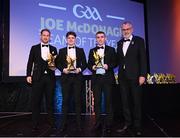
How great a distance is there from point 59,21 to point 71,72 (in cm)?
265

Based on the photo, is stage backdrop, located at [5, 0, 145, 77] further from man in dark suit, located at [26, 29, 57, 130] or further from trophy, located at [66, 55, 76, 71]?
trophy, located at [66, 55, 76, 71]

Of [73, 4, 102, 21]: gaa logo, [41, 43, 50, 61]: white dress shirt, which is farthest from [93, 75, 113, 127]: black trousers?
[73, 4, 102, 21]: gaa logo

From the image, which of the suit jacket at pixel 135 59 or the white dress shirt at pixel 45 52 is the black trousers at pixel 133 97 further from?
the white dress shirt at pixel 45 52

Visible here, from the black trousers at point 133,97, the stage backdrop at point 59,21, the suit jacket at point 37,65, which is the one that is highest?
the stage backdrop at point 59,21

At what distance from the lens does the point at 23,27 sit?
6574 millimetres

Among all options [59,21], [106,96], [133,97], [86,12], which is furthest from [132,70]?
[86,12]

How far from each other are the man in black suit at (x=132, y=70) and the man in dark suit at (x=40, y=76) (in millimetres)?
1130

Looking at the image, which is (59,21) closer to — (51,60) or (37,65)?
(37,65)

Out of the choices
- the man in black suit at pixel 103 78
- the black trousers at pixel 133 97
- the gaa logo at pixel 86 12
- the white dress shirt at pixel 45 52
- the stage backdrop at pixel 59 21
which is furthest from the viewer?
the gaa logo at pixel 86 12

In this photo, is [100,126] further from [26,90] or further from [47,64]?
[26,90]

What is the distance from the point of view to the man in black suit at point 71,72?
4.52 meters

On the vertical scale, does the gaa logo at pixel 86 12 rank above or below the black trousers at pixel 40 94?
above

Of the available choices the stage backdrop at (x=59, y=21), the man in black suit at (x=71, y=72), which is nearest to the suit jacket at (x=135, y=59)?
the man in black suit at (x=71, y=72)

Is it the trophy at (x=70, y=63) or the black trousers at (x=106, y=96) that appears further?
the black trousers at (x=106, y=96)
